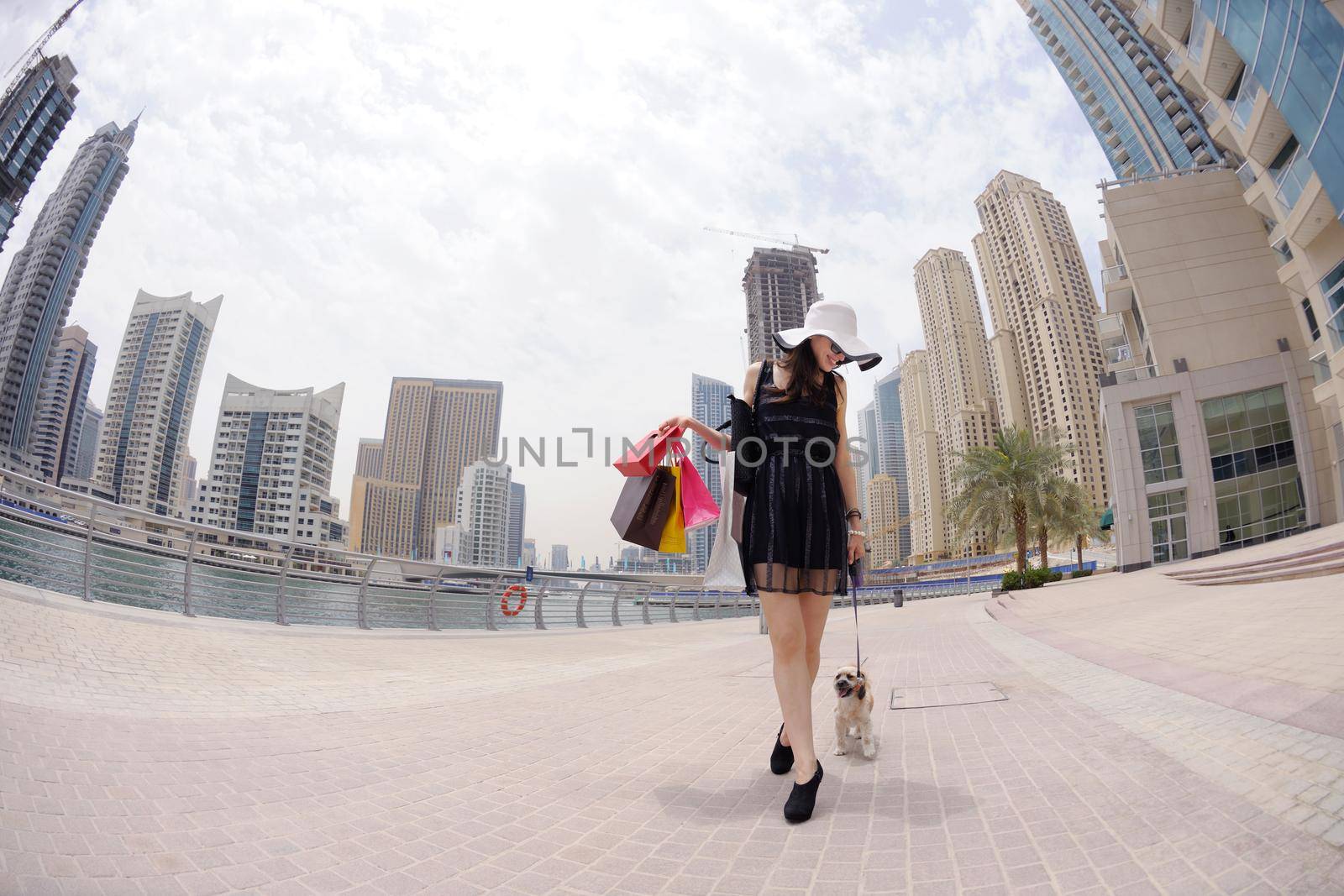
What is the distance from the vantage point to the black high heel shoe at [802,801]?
6.51 feet

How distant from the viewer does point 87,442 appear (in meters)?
88.1

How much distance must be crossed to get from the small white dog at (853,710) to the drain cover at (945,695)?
1.32 metres

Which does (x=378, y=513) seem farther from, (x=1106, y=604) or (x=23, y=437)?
(x=1106, y=604)

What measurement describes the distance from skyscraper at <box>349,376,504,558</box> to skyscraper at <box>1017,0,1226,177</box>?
380ft

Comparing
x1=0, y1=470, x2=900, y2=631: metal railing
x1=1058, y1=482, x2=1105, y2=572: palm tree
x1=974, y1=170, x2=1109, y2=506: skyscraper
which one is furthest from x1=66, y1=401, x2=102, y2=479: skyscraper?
x1=974, y1=170, x2=1109, y2=506: skyscraper

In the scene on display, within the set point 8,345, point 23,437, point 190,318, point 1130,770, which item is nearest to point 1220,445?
point 1130,770

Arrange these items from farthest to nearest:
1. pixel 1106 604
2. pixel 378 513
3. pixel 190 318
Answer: pixel 378 513 < pixel 190 318 < pixel 1106 604

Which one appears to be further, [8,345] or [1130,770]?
[8,345]

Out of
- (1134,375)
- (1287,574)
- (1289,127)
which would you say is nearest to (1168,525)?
(1134,375)

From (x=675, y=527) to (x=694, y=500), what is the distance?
185 millimetres

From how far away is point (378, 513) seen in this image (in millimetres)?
119312

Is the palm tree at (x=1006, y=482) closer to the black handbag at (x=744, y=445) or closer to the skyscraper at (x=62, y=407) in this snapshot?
the black handbag at (x=744, y=445)

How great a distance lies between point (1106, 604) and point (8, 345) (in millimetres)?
34681

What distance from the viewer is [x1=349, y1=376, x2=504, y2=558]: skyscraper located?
117 meters
